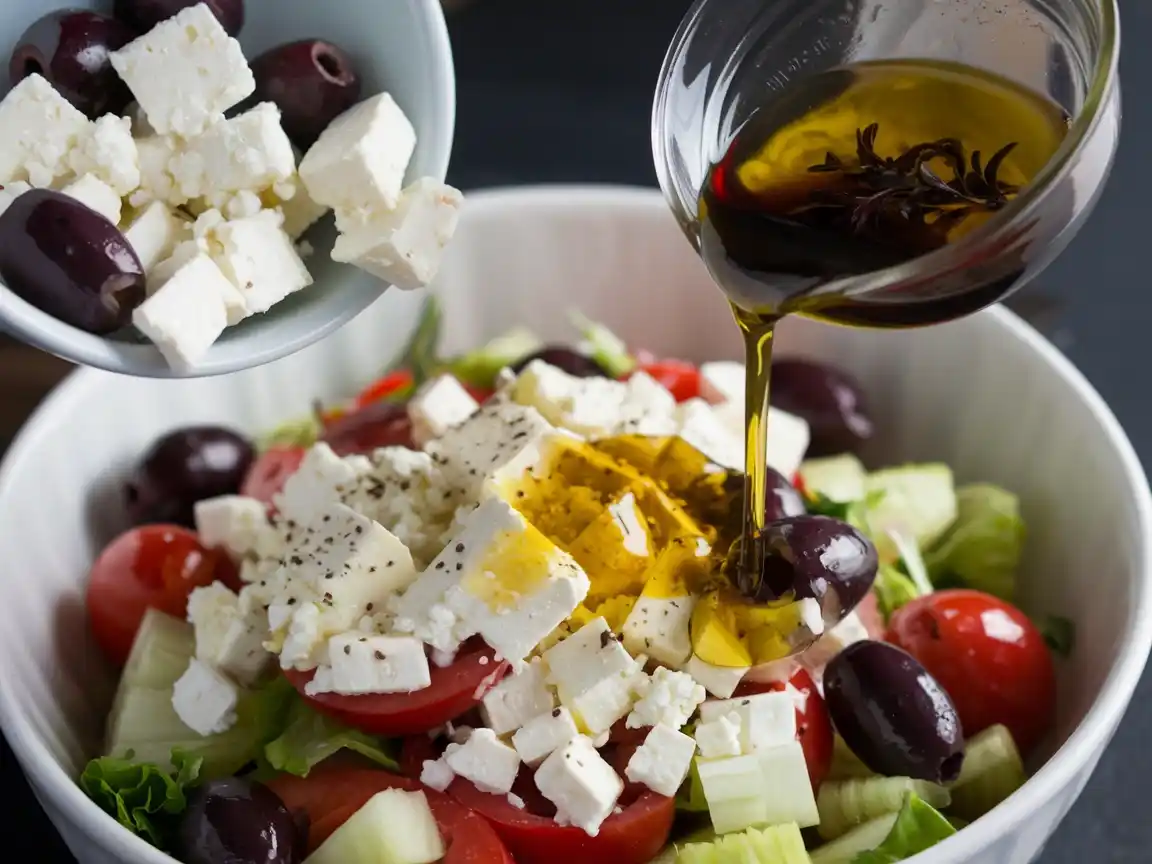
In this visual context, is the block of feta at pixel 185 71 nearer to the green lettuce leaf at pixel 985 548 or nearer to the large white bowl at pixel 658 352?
the large white bowl at pixel 658 352

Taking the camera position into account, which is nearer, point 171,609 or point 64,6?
point 64,6

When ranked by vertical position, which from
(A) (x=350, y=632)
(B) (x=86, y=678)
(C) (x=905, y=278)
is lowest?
(B) (x=86, y=678)

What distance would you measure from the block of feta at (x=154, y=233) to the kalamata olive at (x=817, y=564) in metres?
0.82

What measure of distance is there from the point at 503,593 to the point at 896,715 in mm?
524

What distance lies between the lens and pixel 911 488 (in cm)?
225

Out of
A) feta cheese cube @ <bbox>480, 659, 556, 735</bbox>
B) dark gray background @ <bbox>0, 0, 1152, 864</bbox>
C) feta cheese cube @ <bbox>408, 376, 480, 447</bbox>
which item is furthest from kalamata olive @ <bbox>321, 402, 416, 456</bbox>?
dark gray background @ <bbox>0, 0, 1152, 864</bbox>

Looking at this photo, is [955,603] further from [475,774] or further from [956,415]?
[475,774]

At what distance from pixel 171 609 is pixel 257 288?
655 mm

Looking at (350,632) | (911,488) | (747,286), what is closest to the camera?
(747,286)

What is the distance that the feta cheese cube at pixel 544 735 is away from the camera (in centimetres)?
160

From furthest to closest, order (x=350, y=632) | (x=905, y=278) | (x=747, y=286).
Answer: (x=350, y=632), (x=747, y=286), (x=905, y=278)

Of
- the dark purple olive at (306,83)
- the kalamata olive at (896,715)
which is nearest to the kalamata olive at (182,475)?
the dark purple olive at (306,83)

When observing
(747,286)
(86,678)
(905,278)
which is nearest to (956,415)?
(747,286)

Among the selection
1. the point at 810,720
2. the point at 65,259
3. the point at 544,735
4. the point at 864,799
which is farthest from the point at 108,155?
the point at 864,799
